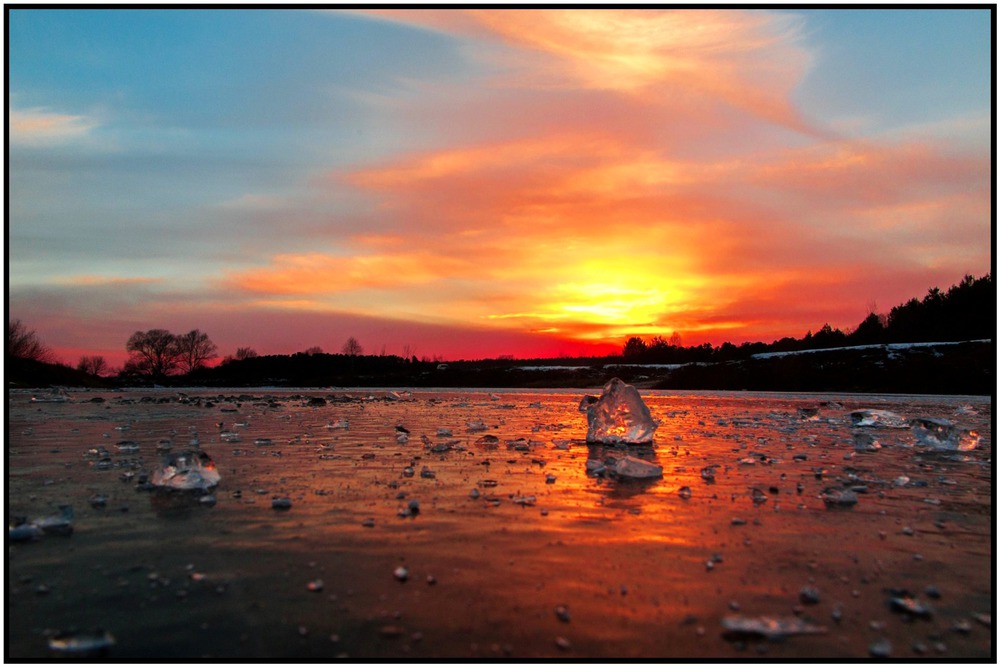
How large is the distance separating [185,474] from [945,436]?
1544 centimetres

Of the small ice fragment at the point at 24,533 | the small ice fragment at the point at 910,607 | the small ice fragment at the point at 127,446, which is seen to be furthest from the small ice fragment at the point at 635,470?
the small ice fragment at the point at 127,446

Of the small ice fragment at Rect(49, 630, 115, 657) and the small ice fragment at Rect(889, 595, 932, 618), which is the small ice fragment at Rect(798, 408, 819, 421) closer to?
the small ice fragment at Rect(889, 595, 932, 618)

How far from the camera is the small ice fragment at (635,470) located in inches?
416

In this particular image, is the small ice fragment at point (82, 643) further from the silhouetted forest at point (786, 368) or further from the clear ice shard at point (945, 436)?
the silhouetted forest at point (786, 368)

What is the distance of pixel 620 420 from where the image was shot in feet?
52.3

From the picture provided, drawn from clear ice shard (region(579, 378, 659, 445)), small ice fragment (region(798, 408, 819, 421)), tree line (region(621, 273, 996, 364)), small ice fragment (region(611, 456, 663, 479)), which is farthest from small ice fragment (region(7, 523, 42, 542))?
tree line (region(621, 273, 996, 364))

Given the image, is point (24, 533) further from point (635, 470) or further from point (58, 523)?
point (635, 470)

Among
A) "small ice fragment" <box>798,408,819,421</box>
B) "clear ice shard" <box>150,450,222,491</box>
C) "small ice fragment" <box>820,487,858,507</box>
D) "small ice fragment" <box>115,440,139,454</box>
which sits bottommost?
"small ice fragment" <box>798,408,819,421</box>

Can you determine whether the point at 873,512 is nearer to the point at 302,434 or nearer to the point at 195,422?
the point at 302,434

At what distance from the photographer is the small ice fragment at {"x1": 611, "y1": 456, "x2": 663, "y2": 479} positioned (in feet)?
34.7

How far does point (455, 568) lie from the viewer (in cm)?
569

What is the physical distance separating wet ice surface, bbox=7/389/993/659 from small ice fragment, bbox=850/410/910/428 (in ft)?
31.8

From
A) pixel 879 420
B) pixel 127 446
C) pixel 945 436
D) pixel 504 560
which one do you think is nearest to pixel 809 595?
pixel 504 560

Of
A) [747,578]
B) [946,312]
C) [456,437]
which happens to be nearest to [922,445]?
[456,437]
